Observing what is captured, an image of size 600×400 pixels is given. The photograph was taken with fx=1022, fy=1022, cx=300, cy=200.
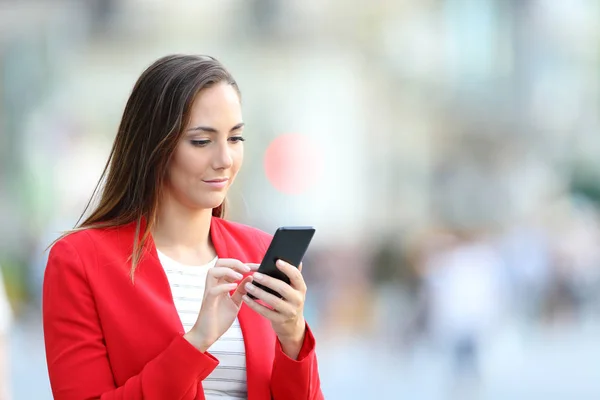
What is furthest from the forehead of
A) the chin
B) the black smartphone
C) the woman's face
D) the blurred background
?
the blurred background

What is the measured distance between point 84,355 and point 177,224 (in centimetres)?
37

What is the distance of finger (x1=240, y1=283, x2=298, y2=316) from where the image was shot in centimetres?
196

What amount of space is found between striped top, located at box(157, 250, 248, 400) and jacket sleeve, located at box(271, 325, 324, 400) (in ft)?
0.25

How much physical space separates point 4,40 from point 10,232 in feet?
9.76

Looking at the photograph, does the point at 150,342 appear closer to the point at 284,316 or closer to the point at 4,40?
the point at 284,316

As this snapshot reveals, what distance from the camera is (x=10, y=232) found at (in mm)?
15070

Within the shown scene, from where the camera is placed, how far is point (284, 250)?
196cm

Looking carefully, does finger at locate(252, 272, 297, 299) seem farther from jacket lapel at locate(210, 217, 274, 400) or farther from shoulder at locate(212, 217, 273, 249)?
shoulder at locate(212, 217, 273, 249)

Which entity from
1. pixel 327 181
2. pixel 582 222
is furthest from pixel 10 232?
pixel 582 222

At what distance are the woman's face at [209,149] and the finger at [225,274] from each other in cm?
21

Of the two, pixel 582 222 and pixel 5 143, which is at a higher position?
pixel 5 143

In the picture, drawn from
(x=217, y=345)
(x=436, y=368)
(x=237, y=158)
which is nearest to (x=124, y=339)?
(x=217, y=345)

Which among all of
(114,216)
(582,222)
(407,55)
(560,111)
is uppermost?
(114,216)

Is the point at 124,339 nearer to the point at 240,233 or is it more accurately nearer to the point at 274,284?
the point at 274,284
